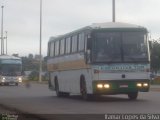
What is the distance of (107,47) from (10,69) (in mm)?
34749

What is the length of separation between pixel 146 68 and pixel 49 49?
1080 cm

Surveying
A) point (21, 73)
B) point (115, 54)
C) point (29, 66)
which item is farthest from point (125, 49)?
point (29, 66)

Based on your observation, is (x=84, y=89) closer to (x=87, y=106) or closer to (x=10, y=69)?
(x=87, y=106)

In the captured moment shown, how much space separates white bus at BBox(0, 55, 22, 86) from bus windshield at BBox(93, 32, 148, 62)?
3422 cm

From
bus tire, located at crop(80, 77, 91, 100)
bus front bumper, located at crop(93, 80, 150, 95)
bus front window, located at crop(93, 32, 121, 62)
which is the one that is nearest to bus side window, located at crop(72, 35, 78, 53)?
bus tire, located at crop(80, 77, 91, 100)

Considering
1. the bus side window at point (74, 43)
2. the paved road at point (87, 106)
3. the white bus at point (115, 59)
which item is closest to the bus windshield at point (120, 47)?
the white bus at point (115, 59)

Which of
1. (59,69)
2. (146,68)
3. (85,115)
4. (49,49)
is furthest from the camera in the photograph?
(49,49)

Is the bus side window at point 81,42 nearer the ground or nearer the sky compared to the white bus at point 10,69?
nearer the sky

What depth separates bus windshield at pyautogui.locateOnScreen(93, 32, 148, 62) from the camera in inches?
952

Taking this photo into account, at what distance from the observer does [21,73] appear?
5888 centimetres

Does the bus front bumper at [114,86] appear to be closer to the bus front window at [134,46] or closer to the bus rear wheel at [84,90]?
the bus front window at [134,46]

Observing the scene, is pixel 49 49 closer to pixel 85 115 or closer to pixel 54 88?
pixel 54 88

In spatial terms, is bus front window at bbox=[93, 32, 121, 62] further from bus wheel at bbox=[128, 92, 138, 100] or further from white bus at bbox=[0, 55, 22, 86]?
white bus at bbox=[0, 55, 22, 86]

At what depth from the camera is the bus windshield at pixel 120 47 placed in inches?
952
